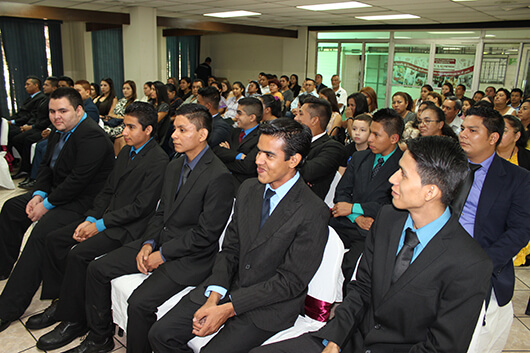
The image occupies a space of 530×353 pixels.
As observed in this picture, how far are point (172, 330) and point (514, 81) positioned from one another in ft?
36.9

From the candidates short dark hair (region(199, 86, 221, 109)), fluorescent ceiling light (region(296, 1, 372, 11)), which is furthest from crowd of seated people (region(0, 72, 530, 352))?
fluorescent ceiling light (region(296, 1, 372, 11))

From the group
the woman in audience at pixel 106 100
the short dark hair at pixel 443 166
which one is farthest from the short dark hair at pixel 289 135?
the woman in audience at pixel 106 100

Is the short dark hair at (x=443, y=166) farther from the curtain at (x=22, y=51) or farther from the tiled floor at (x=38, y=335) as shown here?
the curtain at (x=22, y=51)

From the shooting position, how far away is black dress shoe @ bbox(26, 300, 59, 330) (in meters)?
2.67

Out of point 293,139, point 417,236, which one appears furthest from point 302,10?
point 417,236

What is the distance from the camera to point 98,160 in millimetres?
3127

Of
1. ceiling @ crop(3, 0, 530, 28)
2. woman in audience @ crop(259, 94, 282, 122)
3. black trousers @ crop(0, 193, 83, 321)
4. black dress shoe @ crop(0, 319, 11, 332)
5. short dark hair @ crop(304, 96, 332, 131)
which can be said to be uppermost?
ceiling @ crop(3, 0, 530, 28)

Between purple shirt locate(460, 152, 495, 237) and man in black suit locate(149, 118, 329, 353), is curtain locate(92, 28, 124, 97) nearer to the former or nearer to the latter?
man in black suit locate(149, 118, 329, 353)

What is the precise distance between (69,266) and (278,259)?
156 centimetres

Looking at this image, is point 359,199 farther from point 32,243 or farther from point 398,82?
point 398,82

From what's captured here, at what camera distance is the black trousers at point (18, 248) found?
2.71 m

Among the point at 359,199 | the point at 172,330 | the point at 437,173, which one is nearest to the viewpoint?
the point at 437,173

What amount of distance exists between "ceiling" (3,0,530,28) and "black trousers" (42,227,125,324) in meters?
6.07

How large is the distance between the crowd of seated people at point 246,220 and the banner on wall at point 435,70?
27.4 ft
